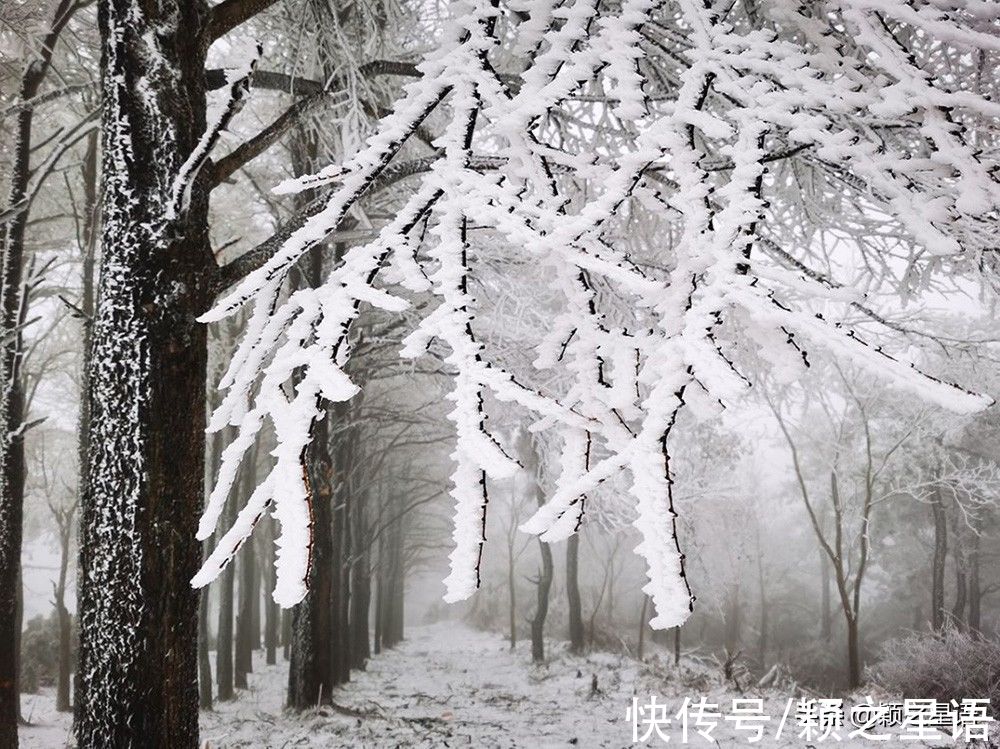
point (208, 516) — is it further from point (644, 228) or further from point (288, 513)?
point (644, 228)

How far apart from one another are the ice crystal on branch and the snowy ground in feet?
21.1

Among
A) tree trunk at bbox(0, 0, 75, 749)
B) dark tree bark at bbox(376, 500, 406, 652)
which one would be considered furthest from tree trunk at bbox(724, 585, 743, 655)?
tree trunk at bbox(0, 0, 75, 749)

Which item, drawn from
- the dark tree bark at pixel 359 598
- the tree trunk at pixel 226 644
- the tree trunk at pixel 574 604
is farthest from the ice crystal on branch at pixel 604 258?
the tree trunk at pixel 574 604

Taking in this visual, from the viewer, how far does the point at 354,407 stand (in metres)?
9.82

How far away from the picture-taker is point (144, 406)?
2.35 meters

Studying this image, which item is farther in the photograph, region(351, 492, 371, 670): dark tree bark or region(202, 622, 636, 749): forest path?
region(351, 492, 371, 670): dark tree bark

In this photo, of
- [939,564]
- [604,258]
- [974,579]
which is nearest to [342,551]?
[604,258]

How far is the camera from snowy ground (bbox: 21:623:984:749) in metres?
6.73

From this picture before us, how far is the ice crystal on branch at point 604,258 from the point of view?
3.13 ft

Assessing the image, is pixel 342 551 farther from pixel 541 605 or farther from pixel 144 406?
pixel 144 406

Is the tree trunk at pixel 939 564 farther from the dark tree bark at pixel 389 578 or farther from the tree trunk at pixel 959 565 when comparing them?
the dark tree bark at pixel 389 578

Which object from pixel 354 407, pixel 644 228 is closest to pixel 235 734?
pixel 354 407

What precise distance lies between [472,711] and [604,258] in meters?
9.70

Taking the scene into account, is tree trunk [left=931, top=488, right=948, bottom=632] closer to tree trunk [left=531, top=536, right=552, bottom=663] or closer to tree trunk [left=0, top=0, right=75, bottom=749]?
tree trunk [left=531, top=536, right=552, bottom=663]
